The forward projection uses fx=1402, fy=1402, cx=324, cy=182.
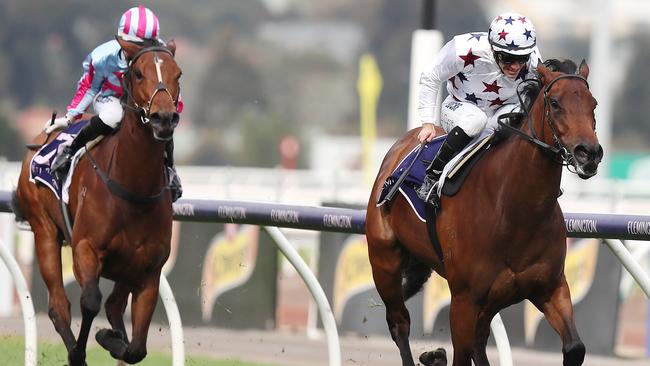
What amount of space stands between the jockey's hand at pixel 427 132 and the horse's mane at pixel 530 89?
0.63 m

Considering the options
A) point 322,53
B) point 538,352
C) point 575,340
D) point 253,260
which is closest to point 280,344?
point 253,260

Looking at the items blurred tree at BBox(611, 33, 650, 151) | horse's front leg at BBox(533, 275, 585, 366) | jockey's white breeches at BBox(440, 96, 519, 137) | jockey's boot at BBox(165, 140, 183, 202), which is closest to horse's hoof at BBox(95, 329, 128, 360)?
jockey's boot at BBox(165, 140, 183, 202)

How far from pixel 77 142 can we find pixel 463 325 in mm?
2390

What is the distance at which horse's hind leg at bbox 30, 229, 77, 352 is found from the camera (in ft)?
23.5

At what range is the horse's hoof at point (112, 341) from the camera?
677 centimetres

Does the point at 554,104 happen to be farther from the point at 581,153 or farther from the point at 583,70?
the point at 581,153

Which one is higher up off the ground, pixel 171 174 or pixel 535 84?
pixel 535 84

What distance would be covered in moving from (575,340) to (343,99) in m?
58.5

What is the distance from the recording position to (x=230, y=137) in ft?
198

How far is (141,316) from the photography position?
6.76 m

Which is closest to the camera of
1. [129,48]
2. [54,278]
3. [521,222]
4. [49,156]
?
[521,222]

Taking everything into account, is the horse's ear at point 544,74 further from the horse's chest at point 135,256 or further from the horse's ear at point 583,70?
the horse's chest at point 135,256

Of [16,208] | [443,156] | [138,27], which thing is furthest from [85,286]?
[443,156]

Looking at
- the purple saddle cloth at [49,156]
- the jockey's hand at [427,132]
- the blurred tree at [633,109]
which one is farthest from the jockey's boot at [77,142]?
the blurred tree at [633,109]
